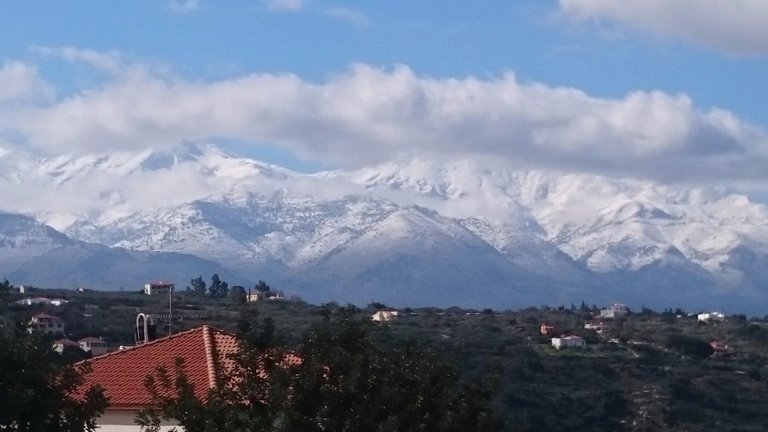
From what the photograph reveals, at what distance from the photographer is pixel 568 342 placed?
273ft

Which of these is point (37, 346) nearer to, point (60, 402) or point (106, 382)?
point (60, 402)

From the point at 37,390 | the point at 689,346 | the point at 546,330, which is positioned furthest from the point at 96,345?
the point at 37,390

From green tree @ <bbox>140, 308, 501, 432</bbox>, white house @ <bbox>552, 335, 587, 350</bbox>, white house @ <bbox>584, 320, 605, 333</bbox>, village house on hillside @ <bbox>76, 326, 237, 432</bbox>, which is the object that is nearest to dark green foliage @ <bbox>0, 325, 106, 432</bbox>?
green tree @ <bbox>140, 308, 501, 432</bbox>

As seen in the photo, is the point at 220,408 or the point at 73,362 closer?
the point at 220,408

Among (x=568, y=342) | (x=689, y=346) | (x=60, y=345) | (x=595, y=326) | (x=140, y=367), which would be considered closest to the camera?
(x=60, y=345)

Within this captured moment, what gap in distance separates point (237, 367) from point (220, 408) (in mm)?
624

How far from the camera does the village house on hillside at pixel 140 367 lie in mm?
28641

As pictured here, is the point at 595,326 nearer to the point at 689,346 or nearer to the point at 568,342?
the point at 689,346

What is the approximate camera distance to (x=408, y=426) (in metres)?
19.7

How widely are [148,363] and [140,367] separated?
23cm

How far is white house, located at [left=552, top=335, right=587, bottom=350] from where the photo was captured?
82.2 metres

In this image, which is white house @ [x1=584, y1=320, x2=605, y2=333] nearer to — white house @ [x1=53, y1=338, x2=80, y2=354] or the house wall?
white house @ [x1=53, y1=338, x2=80, y2=354]

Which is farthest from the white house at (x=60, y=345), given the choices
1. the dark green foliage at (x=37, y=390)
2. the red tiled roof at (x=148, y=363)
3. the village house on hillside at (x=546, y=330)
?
the village house on hillside at (x=546, y=330)

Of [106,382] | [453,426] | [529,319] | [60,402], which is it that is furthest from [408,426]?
[529,319]
